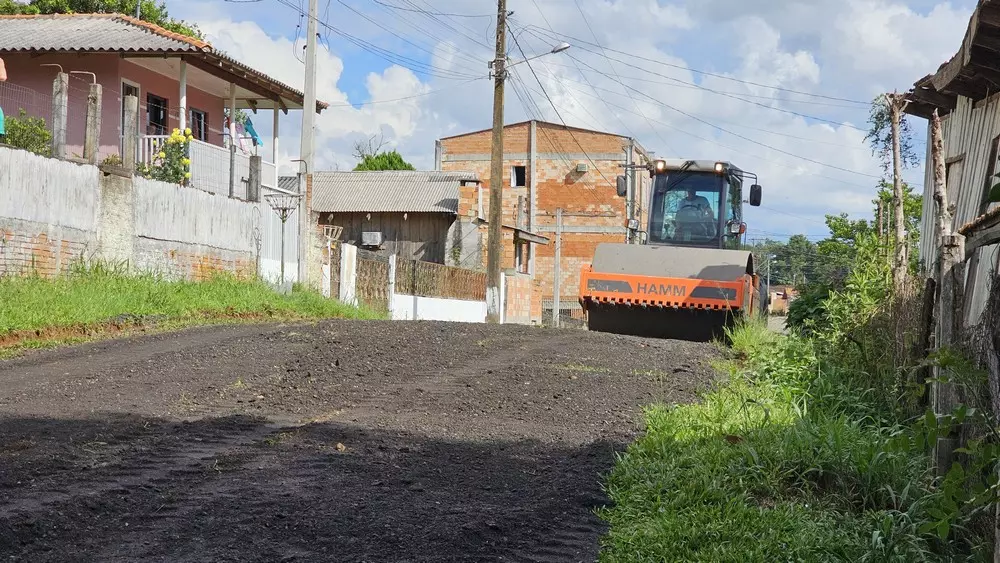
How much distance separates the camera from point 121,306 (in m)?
14.8

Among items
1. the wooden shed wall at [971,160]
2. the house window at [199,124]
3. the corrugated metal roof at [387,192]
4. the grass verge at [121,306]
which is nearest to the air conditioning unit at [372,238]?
the corrugated metal roof at [387,192]

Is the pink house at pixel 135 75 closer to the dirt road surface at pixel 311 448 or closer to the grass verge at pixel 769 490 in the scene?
the dirt road surface at pixel 311 448

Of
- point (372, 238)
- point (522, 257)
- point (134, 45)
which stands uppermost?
point (134, 45)

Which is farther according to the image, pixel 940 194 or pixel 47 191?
pixel 47 191

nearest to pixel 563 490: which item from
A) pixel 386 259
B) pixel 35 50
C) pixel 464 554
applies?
pixel 464 554

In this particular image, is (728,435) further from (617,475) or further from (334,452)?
(334,452)

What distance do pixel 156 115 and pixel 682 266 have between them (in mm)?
14091

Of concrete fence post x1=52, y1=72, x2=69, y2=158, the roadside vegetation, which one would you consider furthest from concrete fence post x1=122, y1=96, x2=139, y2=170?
the roadside vegetation

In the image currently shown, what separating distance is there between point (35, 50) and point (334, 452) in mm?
17939

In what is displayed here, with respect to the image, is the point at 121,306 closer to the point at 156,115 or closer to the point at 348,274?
the point at 348,274

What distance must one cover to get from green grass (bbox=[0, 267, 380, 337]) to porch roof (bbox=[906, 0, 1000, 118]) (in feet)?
33.2

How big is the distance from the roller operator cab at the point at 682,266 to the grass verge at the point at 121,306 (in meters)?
5.15

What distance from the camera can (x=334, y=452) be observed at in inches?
261

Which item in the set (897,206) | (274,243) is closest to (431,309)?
(274,243)
